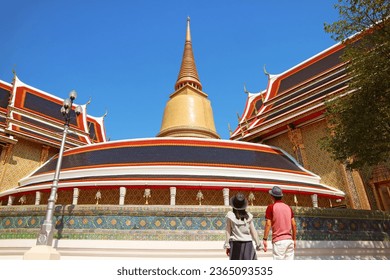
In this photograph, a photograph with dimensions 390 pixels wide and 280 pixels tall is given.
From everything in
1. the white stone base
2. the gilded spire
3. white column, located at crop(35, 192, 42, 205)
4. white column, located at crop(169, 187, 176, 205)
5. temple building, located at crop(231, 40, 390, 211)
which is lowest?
the white stone base

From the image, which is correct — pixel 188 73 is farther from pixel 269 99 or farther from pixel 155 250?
pixel 155 250

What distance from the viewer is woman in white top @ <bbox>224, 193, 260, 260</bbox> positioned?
3.79 m

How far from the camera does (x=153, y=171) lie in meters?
12.3

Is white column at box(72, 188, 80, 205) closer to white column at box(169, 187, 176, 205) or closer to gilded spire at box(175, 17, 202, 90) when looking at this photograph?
white column at box(169, 187, 176, 205)

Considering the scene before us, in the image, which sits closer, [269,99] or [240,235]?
[240,235]

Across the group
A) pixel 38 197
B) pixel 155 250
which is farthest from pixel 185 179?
pixel 38 197

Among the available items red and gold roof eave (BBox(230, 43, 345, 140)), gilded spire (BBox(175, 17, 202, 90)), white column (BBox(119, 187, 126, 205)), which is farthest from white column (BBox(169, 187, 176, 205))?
gilded spire (BBox(175, 17, 202, 90))

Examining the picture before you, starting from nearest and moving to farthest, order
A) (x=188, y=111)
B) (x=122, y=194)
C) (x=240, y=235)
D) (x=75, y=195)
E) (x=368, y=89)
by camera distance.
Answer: (x=240, y=235), (x=368, y=89), (x=122, y=194), (x=75, y=195), (x=188, y=111)

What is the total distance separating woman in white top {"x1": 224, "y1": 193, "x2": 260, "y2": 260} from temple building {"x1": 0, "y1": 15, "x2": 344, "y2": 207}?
7.34m

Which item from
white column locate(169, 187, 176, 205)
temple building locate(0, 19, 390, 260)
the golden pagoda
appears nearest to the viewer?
temple building locate(0, 19, 390, 260)

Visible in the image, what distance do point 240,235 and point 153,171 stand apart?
8859 millimetres

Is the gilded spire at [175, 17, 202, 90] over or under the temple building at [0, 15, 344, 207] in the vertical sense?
over

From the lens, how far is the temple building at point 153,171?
1179 cm

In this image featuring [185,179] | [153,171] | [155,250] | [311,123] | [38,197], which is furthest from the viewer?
[311,123]
